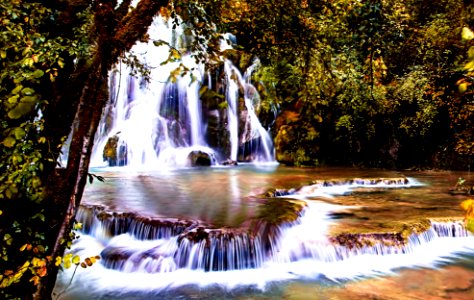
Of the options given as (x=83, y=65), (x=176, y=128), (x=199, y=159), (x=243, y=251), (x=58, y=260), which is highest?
(x=176, y=128)

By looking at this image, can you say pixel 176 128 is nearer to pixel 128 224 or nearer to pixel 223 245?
pixel 128 224

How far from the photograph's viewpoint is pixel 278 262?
6402 mm

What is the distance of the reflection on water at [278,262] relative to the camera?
218 inches

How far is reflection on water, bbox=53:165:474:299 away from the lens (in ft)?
18.1

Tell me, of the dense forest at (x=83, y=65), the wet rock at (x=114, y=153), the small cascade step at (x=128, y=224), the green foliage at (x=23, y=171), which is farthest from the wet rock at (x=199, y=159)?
the green foliage at (x=23, y=171)

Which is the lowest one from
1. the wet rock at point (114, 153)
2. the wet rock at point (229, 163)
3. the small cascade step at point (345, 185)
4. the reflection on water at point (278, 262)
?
the reflection on water at point (278, 262)

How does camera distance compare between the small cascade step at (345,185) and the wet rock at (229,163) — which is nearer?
the small cascade step at (345,185)

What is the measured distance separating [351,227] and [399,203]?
8.41 ft

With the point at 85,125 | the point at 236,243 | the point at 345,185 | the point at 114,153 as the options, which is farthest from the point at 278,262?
the point at 114,153

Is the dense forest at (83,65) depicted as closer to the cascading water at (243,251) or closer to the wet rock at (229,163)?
the cascading water at (243,251)

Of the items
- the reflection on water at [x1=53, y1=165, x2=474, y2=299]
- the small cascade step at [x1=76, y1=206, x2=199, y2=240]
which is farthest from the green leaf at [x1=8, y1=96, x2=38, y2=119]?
the small cascade step at [x1=76, y1=206, x2=199, y2=240]

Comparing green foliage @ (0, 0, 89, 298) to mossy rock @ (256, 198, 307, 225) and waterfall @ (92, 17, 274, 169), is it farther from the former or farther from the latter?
waterfall @ (92, 17, 274, 169)

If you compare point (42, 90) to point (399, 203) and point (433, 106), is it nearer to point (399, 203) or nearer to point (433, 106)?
point (399, 203)

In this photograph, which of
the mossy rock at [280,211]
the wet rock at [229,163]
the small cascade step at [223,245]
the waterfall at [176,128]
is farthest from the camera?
the waterfall at [176,128]
